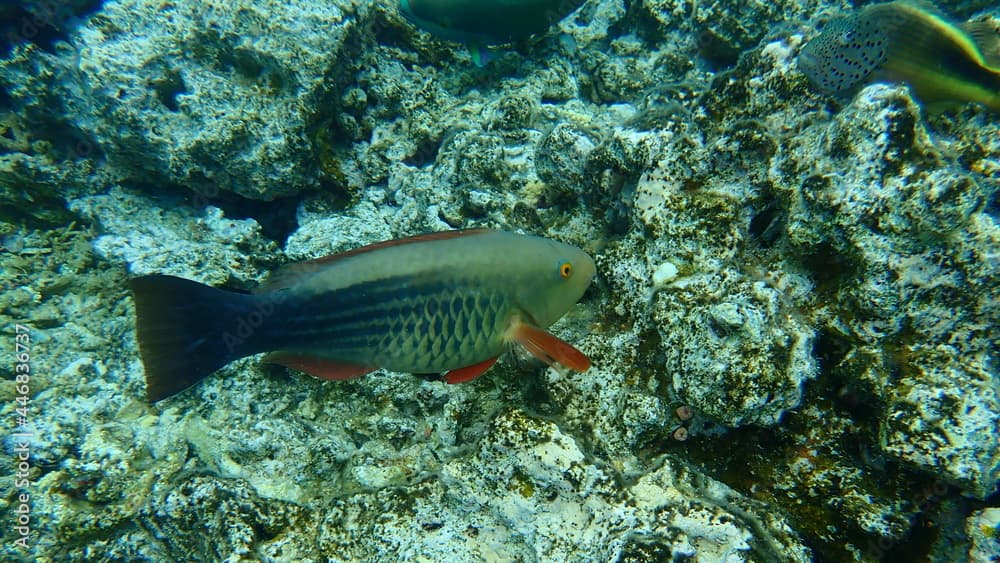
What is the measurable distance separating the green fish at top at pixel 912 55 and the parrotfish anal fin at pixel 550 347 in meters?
2.08

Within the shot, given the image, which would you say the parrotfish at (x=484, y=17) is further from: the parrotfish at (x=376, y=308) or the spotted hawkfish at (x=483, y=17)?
the parrotfish at (x=376, y=308)

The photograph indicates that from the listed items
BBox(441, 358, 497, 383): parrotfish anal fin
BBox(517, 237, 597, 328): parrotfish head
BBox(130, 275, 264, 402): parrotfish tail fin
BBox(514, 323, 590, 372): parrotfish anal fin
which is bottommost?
BBox(130, 275, 264, 402): parrotfish tail fin

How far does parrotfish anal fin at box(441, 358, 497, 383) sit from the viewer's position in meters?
2.39

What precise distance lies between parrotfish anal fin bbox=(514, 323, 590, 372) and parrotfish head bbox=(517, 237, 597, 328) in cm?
12

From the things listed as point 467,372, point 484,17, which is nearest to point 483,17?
point 484,17

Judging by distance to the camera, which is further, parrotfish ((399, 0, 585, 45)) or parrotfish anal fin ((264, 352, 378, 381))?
parrotfish ((399, 0, 585, 45))

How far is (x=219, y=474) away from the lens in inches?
113

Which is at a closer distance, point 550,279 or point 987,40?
point 550,279

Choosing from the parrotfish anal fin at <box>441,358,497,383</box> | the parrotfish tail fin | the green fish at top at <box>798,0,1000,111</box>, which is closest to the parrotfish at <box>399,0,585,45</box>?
the green fish at top at <box>798,0,1000,111</box>

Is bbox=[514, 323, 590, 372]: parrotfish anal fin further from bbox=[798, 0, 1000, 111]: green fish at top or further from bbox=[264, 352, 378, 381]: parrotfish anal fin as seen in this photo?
bbox=[798, 0, 1000, 111]: green fish at top

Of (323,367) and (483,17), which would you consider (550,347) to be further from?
(483,17)

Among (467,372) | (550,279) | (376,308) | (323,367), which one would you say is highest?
(550,279)

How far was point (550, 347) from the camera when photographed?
82.7 inches

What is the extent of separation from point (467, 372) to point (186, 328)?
4.40ft
